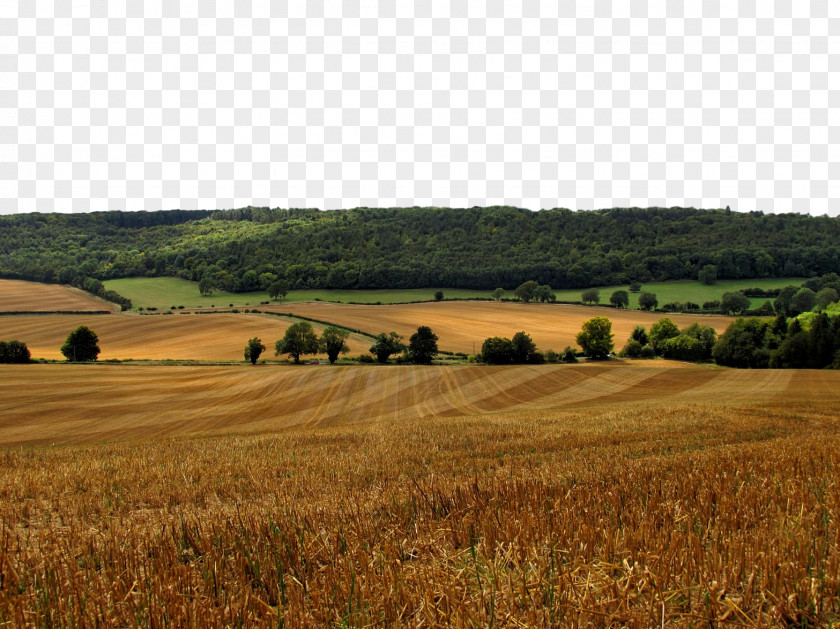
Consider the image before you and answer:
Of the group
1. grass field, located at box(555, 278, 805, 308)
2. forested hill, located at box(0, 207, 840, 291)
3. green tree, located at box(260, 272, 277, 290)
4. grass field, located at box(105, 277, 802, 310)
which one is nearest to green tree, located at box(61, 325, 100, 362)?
grass field, located at box(105, 277, 802, 310)

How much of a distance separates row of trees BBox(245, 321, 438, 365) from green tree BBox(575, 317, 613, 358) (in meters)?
23.7

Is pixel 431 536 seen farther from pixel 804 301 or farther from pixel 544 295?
pixel 544 295

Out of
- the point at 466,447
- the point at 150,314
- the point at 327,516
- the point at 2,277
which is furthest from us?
the point at 2,277

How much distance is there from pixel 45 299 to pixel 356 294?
61341 mm

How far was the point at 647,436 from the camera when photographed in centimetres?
1517

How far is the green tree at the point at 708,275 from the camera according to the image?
5022 inches

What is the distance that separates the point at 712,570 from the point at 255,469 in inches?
360

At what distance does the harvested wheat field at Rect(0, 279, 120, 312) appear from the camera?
100412mm

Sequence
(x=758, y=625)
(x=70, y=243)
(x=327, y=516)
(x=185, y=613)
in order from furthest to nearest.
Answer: (x=70, y=243) → (x=327, y=516) → (x=185, y=613) → (x=758, y=625)

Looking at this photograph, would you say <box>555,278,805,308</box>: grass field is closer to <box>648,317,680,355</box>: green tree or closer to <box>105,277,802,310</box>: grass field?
<box>105,277,802,310</box>: grass field

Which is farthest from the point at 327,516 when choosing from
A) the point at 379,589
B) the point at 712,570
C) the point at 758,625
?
the point at 758,625

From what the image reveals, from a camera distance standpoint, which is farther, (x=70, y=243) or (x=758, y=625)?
(x=70, y=243)

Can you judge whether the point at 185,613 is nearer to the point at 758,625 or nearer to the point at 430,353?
the point at 758,625

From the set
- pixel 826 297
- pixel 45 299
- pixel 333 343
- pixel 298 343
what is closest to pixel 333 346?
pixel 333 343
